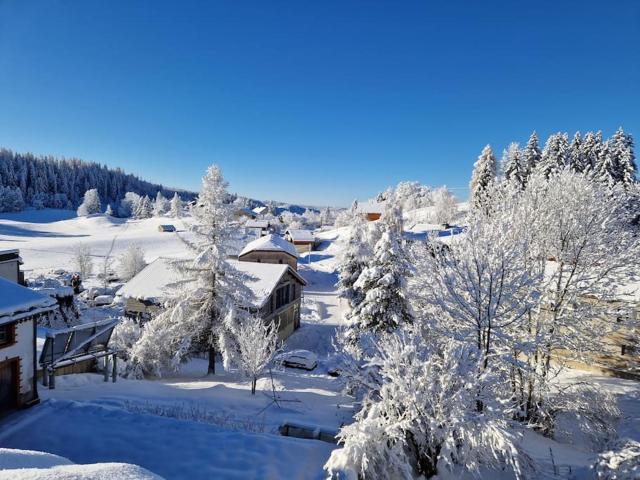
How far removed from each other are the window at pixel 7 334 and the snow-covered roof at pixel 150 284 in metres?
13.3

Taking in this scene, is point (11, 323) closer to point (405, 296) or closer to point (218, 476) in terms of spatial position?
point (218, 476)

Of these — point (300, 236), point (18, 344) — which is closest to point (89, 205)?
point (300, 236)

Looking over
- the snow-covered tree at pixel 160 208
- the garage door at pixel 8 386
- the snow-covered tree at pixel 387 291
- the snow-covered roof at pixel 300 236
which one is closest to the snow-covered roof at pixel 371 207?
the snow-covered roof at pixel 300 236

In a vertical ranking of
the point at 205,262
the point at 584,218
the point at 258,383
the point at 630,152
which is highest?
the point at 630,152

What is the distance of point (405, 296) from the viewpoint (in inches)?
767

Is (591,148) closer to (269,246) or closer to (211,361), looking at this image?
(269,246)

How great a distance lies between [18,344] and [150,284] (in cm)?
1618

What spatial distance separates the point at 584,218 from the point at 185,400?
18255 mm

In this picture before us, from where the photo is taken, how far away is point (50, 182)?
138375mm

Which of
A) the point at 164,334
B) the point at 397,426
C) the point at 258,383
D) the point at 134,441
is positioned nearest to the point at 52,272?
the point at 164,334

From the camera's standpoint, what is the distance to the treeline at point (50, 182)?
124m

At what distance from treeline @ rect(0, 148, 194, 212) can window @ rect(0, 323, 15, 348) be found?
454 ft

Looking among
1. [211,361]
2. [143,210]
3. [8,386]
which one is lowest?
[211,361]

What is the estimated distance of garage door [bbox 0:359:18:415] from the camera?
1092cm
